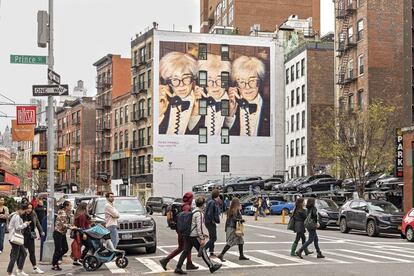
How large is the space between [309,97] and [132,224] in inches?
2043

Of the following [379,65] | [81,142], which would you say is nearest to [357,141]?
[379,65]

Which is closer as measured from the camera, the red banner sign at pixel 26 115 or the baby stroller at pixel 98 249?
the baby stroller at pixel 98 249

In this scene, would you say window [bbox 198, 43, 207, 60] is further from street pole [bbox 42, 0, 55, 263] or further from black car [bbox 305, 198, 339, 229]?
street pole [bbox 42, 0, 55, 263]

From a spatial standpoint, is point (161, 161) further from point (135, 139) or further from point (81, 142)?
point (81, 142)

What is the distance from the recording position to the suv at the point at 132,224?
62.2 ft

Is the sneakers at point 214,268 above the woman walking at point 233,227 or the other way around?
the other way around

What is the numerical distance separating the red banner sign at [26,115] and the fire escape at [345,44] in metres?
38.9

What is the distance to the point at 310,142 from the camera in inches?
2675

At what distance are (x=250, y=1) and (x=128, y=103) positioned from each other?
81.7 ft

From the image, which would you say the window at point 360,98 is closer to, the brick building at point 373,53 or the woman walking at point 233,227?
the brick building at point 373,53

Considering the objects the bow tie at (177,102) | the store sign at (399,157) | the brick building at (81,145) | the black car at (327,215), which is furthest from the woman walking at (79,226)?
the brick building at (81,145)

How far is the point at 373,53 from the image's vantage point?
5728cm

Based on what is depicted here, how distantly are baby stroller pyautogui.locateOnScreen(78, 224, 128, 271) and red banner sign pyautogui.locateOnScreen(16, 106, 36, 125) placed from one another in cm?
916

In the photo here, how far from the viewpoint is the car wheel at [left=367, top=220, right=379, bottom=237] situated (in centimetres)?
2940
